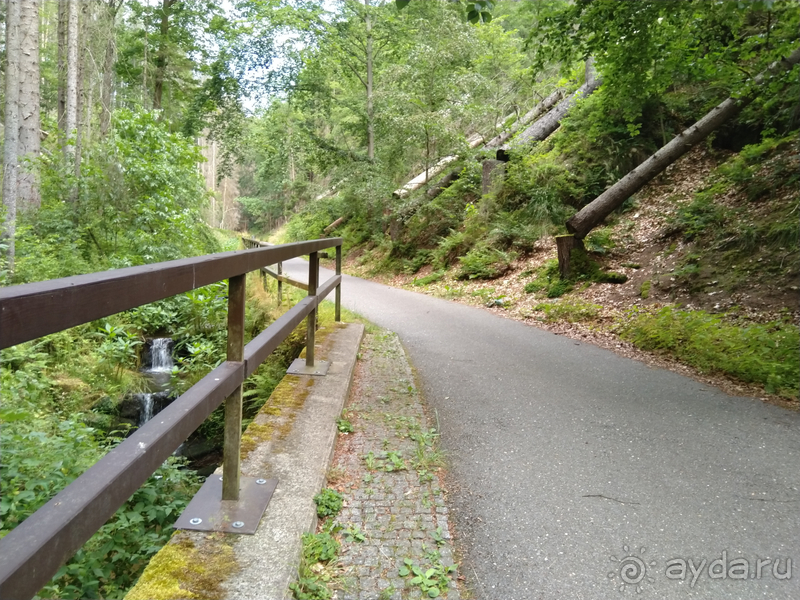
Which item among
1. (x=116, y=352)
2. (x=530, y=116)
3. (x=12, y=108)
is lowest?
(x=116, y=352)

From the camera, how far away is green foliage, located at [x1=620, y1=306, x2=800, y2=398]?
528 centimetres

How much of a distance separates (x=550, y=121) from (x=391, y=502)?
53.0 feet

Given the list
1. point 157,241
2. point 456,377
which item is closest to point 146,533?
point 456,377

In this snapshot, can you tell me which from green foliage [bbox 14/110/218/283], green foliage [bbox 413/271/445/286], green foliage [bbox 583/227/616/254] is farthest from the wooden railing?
green foliage [bbox 413/271/445/286]

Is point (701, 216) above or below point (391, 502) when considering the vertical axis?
above

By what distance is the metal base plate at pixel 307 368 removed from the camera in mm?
4699

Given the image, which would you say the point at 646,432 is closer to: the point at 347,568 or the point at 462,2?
the point at 347,568

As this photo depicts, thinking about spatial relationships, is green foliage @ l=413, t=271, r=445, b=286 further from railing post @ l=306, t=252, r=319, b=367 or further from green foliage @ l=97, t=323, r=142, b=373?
railing post @ l=306, t=252, r=319, b=367

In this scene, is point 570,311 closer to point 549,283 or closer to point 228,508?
point 549,283

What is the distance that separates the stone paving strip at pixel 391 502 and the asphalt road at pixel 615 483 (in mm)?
169

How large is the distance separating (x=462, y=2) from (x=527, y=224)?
890 cm

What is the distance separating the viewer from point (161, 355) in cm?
858

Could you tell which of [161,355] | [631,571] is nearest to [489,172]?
[161,355]

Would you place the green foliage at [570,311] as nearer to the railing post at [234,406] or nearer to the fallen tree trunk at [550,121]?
the railing post at [234,406]
